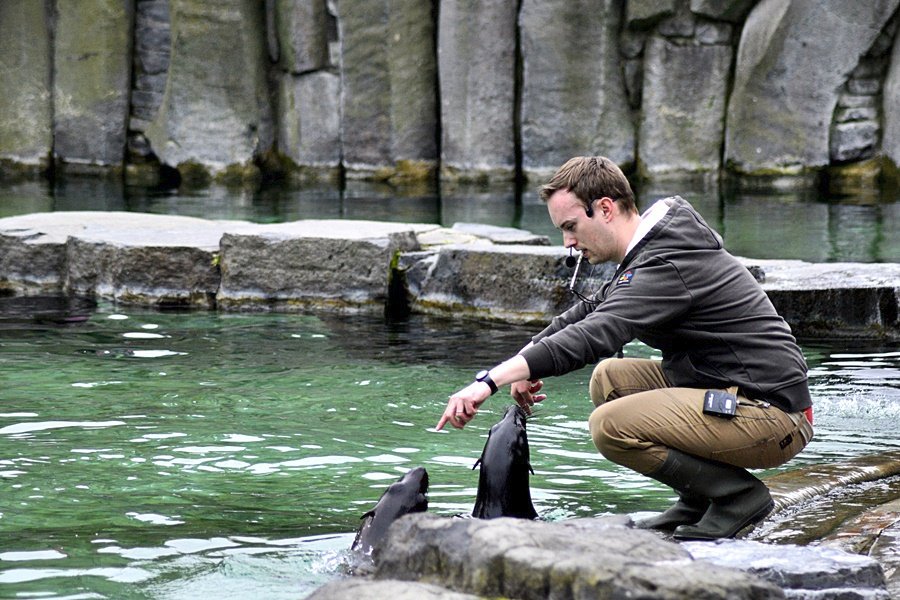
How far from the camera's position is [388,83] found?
1830cm

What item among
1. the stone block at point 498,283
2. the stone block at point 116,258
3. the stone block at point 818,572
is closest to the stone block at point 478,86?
the stone block at point 116,258

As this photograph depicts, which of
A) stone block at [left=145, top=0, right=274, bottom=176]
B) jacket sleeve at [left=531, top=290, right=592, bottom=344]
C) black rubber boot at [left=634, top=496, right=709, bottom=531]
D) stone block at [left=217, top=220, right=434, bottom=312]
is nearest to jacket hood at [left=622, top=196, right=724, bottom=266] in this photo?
jacket sleeve at [left=531, top=290, right=592, bottom=344]

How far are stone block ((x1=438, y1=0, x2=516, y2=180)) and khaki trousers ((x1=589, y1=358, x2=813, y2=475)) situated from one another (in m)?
14.2

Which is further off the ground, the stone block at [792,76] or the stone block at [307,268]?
the stone block at [792,76]

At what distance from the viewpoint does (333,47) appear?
18.7m

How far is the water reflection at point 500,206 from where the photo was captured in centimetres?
1176

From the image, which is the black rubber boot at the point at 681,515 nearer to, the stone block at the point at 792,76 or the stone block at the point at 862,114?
the stone block at the point at 792,76

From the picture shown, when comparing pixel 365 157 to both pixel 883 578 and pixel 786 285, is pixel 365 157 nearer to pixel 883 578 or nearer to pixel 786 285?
pixel 786 285

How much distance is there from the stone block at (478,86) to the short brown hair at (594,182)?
46.0ft

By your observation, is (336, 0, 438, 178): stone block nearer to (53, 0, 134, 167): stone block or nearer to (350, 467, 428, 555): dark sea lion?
(53, 0, 134, 167): stone block

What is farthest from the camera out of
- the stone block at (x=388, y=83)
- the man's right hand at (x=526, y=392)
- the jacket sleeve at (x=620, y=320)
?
the stone block at (x=388, y=83)

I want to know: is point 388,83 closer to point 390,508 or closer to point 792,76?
point 792,76

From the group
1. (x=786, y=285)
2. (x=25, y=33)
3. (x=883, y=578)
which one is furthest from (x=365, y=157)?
(x=883, y=578)

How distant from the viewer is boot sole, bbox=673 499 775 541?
3.43 meters
